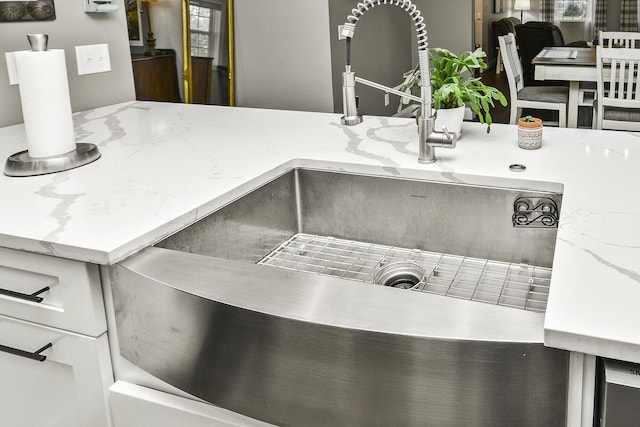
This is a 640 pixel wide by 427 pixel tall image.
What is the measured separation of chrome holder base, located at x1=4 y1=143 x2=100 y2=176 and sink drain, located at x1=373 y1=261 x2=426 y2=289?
0.77 meters

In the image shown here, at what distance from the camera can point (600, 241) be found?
3.19 ft

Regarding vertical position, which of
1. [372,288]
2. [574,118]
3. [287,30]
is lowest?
[574,118]

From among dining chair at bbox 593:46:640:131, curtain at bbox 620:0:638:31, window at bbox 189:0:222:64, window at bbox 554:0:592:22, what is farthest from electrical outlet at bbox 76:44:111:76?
window at bbox 554:0:592:22

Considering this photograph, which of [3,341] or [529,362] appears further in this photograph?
[3,341]

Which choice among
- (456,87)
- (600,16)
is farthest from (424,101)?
(600,16)

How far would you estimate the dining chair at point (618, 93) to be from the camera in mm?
3770

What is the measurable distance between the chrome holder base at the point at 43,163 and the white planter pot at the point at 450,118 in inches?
33.9

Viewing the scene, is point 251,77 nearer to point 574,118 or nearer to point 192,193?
point 574,118

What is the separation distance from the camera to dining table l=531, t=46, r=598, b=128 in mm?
4312

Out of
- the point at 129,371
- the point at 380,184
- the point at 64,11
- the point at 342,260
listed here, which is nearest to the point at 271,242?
the point at 342,260

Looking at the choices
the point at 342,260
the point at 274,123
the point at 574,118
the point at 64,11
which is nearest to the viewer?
the point at 342,260

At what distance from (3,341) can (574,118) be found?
430cm

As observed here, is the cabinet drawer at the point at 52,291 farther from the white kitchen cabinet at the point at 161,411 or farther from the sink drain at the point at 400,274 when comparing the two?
the sink drain at the point at 400,274

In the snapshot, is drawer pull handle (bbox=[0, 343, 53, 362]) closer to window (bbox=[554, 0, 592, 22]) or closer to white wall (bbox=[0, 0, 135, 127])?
white wall (bbox=[0, 0, 135, 127])
